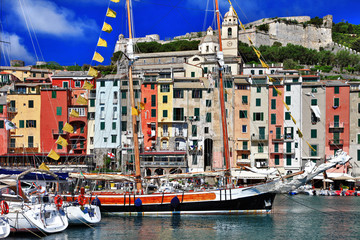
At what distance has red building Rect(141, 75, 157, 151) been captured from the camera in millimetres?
74625

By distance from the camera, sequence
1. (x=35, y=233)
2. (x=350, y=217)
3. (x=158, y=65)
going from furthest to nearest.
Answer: (x=158, y=65) → (x=350, y=217) → (x=35, y=233)

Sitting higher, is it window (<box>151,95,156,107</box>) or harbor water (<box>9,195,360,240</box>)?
window (<box>151,95,156,107</box>)

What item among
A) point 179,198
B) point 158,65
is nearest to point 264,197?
point 179,198

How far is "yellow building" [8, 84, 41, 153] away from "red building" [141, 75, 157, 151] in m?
15.4

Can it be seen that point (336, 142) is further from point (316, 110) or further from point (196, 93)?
point (196, 93)

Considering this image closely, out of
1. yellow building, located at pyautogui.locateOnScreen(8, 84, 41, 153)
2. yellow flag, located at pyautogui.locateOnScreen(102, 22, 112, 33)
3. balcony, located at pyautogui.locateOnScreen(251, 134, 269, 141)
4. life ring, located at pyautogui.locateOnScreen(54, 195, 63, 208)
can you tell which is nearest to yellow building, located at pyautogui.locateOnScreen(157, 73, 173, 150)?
balcony, located at pyautogui.locateOnScreen(251, 134, 269, 141)

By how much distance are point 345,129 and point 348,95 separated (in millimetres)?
4887

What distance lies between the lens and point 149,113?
75562 millimetres

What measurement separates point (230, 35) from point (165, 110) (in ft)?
169

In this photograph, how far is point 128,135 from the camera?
74.2m

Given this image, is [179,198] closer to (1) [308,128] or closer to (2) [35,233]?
(2) [35,233]

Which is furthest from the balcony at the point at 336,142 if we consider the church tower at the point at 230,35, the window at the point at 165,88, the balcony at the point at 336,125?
the church tower at the point at 230,35

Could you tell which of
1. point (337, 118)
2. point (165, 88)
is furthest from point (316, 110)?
point (165, 88)

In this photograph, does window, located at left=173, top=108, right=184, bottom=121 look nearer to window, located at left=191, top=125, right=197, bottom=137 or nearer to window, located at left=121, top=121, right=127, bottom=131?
window, located at left=191, top=125, right=197, bottom=137
